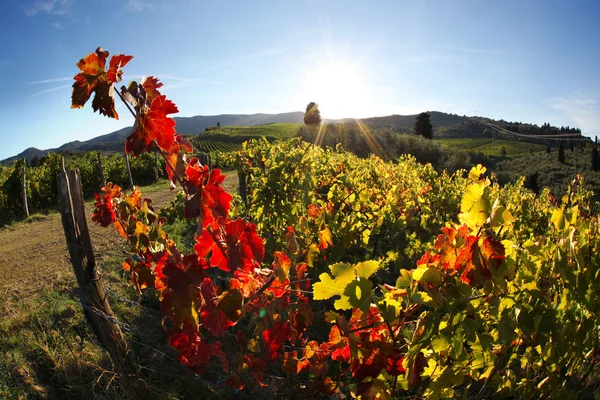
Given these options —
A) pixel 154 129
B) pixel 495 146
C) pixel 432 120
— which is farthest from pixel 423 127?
pixel 432 120

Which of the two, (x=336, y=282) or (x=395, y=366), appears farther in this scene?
(x=395, y=366)

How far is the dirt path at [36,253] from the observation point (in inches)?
196

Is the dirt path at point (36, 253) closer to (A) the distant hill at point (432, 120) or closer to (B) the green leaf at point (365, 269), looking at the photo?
(B) the green leaf at point (365, 269)

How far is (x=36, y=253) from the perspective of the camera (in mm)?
6461

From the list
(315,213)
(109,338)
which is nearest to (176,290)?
(315,213)

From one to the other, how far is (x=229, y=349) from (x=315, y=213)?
1.38 meters

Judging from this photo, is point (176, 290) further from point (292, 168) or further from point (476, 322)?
point (292, 168)

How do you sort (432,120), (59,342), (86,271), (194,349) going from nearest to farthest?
(194,349) → (86,271) → (59,342) → (432,120)

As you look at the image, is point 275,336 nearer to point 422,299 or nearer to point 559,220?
point 422,299

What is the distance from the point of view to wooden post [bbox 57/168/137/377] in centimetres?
249

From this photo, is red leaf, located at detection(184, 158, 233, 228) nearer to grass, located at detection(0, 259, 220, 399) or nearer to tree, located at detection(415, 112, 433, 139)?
grass, located at detection(0, 259, 220, 399)

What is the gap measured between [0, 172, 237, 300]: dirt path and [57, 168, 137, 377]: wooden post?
80 cm

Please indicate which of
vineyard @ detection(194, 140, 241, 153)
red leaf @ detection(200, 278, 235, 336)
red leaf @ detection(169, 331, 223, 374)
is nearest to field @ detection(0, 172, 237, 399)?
red leaf @ detection(169, 331, 223, 374)

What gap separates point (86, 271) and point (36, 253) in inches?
199
